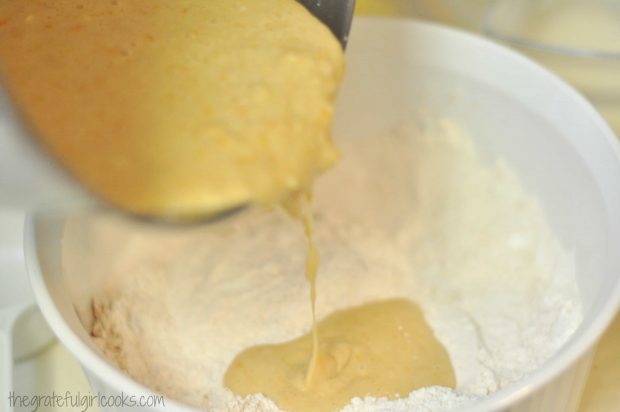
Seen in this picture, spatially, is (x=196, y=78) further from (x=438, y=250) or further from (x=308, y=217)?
(x=438, y=250)

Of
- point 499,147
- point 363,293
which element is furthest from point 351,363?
point 499,147

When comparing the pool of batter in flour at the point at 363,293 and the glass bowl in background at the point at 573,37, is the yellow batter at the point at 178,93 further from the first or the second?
the glass bowl in background at the point at 573,37

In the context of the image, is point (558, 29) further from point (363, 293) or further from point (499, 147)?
point (363, 293)

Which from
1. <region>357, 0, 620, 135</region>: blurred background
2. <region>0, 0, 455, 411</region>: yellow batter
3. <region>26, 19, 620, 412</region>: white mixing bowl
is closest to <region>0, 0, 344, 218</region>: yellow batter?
<region>0, 0, 455, 411</region>: yellow batter

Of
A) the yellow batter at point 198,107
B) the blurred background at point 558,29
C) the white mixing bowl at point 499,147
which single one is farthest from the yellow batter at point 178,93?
the blurred background at point 558,29

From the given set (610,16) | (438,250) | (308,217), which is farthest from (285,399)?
(610,16)
